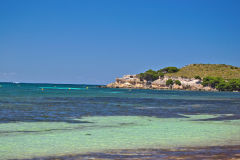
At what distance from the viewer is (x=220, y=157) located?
10.9 m

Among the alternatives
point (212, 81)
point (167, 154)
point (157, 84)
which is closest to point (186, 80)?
point (157, 84)

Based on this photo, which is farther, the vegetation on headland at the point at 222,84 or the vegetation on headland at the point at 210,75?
the vegetation on headland at the point at 210,75

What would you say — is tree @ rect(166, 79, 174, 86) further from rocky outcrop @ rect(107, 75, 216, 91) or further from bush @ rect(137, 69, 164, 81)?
bush @ rect(137, 69, 164, 81)

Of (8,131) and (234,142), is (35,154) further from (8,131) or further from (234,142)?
(234,142)

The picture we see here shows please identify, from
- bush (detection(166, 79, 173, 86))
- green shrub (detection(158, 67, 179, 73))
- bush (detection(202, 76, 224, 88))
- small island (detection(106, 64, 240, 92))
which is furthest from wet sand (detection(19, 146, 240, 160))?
green shrub (detection(158, 67, 179, 73))

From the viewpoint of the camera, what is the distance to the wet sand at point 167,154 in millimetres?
10727

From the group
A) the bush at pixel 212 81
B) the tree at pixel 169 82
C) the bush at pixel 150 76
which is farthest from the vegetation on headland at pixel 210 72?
the bush at pixel 212 81

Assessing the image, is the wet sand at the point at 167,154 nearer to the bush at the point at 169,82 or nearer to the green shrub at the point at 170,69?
the bush at the point at 169,82

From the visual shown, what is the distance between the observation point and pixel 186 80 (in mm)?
162375

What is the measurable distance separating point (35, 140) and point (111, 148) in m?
3.66

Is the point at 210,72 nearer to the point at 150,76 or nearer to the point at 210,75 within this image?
the point at 210,75

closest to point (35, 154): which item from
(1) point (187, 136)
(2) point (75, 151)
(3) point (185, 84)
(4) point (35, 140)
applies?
(2) point (75, 151)

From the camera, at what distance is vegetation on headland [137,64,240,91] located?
488ft

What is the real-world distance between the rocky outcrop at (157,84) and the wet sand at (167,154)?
478 ft
